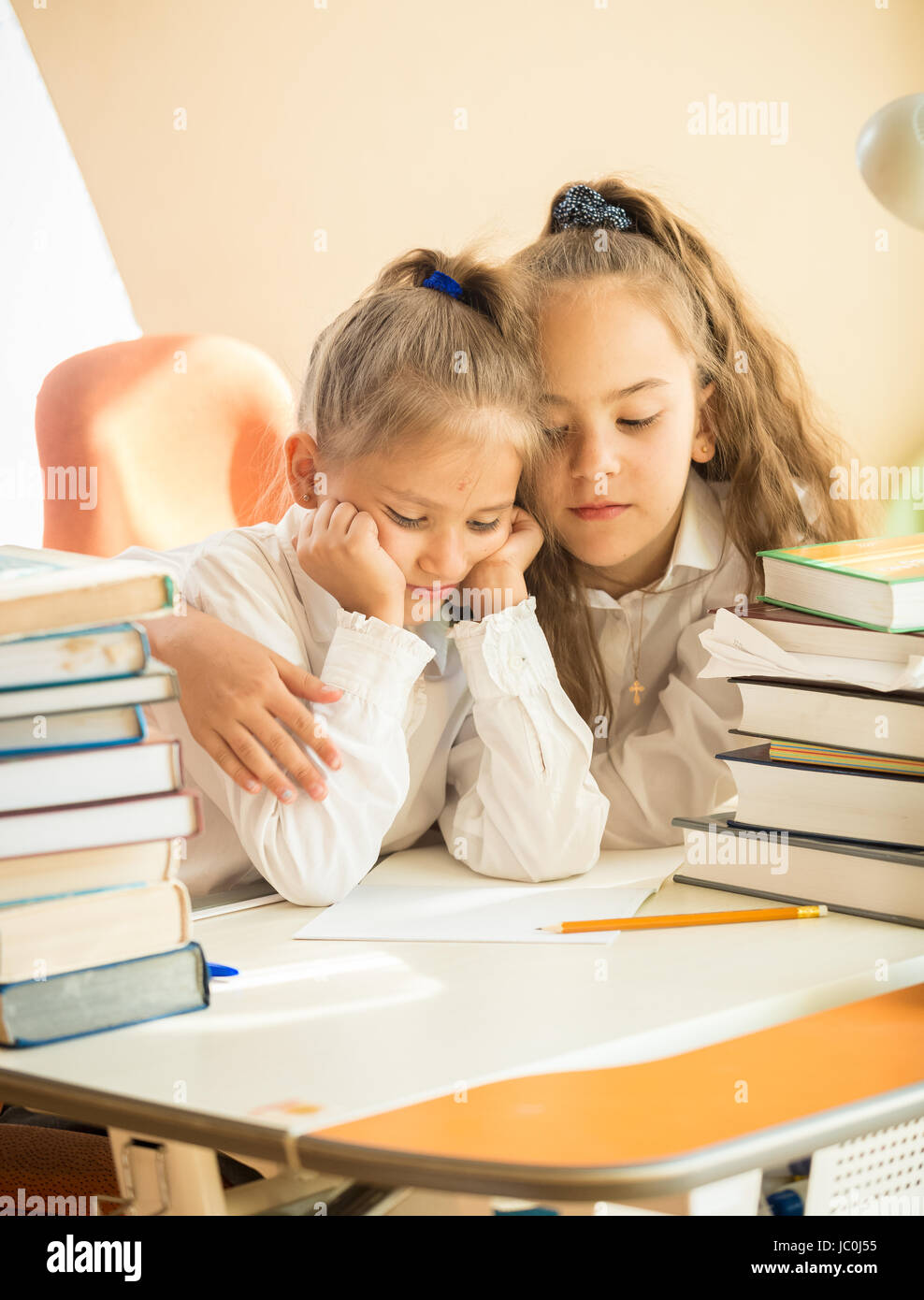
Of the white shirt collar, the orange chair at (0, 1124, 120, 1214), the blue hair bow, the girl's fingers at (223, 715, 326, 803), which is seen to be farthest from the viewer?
the white shirt collar

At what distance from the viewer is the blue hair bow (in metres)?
1.29

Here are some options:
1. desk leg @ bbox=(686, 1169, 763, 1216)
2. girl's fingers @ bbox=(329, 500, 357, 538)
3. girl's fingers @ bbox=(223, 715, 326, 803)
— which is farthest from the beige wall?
desk leg @ bbox=(686, 1169, 763, 1216)

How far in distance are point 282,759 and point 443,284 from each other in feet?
1.70

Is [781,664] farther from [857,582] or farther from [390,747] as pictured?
[390,747]

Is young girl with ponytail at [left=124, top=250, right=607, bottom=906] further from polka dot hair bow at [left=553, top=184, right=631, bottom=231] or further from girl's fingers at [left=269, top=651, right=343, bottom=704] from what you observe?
polka dot hair bow at [left=553, top=184, right=631, bottom=231]

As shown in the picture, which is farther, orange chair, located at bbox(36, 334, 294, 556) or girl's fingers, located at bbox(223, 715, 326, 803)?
orange chair, located at bbox(36, 334, 294, 556)

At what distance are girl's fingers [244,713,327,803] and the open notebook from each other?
0.10 m

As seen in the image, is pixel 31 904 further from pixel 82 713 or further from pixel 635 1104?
pixel 635 1104

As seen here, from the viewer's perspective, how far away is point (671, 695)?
1.38m

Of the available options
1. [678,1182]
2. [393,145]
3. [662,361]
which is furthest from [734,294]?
[393,145]

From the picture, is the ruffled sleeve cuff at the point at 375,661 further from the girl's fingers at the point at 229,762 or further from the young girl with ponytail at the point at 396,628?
the girl's fingers at the point at 229,762

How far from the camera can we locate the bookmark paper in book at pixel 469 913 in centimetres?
96

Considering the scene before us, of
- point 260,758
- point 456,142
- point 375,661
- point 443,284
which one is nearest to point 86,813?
point 260,758

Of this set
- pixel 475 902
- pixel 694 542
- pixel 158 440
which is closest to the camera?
pixel 475 902
